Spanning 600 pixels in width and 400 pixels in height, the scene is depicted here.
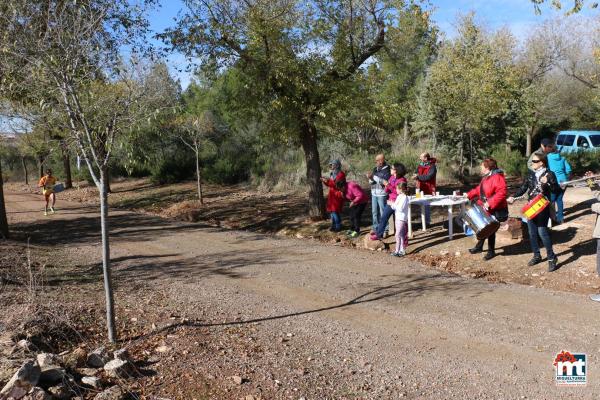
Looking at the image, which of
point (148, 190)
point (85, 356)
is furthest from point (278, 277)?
point (148, 190)

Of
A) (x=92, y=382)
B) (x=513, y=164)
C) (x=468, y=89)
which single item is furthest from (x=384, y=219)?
(x=513, y=164)

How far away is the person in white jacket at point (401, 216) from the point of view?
31.5ft

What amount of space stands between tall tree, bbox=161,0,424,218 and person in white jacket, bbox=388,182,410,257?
9.16ft

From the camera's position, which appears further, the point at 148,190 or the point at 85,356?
the point at 148,190

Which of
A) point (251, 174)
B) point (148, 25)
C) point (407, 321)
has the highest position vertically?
point (148, 25)

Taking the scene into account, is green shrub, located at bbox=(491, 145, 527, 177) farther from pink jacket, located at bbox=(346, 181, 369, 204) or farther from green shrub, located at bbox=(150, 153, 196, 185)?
green shrub, located at bbox=(150, 153, 196, 185)

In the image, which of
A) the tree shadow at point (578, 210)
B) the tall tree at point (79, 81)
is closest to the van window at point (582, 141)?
the tree shadow at point (578, 210)

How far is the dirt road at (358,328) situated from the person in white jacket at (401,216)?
322 millimetres

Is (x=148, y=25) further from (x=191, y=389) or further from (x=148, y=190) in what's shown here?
(x=148, y=190)

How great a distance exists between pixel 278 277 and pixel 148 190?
1870 centimetres

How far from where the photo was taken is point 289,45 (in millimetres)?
11977

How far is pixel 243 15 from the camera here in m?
11.8

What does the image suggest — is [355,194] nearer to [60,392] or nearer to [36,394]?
[60,392]

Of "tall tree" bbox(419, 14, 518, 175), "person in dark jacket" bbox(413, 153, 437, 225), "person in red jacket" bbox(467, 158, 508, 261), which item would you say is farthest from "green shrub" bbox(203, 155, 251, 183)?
"person in red jacket" bbox(467, 158, 508, 261)
